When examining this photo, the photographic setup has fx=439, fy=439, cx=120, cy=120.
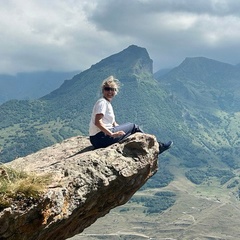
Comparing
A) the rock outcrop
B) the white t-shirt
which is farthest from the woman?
the rock outcrop

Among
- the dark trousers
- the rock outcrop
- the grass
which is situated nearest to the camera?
the grass

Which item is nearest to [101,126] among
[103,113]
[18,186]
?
[103,113]

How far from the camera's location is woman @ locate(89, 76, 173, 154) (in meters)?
18.5

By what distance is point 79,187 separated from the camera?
15.3 m

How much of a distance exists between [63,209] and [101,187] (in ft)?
6.78

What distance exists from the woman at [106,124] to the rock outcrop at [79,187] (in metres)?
0.64

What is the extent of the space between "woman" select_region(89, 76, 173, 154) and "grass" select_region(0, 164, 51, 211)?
5331mm

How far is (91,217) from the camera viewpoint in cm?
1816

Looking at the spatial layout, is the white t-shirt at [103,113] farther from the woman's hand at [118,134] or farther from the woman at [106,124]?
the woman's hand at [118,134]

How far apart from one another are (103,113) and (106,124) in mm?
945

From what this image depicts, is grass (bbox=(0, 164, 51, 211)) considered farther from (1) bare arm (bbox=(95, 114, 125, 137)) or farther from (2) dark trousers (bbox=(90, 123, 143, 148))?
(2) dark trousers (bbox=(90, 123, 143, 148))

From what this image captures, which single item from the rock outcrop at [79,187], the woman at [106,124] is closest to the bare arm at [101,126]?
the woman at [106,124]

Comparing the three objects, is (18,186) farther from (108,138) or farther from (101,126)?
(108,138)

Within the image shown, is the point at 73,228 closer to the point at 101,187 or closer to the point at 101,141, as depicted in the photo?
the point at 101,187
